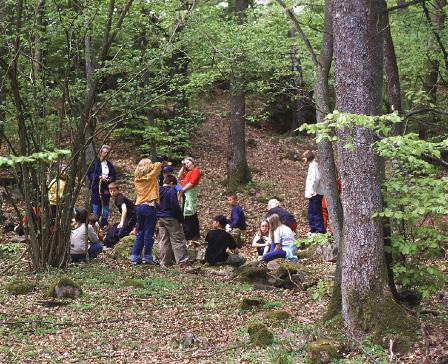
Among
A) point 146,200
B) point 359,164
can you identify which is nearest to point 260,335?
point 359,164

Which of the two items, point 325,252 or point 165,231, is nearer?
point 165,231

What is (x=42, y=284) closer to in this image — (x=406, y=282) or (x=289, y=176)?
(x=406, y=282)

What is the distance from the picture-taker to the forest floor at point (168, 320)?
6238 mm

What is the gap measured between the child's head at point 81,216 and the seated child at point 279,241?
3.31m

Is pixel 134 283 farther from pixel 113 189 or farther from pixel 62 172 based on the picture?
pixel 113 189

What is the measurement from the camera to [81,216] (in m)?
10.7

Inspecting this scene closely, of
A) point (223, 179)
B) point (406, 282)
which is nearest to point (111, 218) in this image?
point (223, 179)

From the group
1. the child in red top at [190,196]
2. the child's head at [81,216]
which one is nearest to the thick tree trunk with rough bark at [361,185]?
the child's head at [81,216]

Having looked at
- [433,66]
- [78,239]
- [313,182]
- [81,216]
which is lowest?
[78,239]

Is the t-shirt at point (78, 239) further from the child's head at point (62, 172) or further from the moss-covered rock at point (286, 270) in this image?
the moss-covered rock at point (286, 270)

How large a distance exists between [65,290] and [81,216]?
2420 millimetres

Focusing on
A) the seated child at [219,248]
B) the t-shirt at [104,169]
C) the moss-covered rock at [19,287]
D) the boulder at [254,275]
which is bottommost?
the boulder at [254,275]

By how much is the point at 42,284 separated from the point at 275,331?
4110 mm

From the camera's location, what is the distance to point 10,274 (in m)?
9.94
